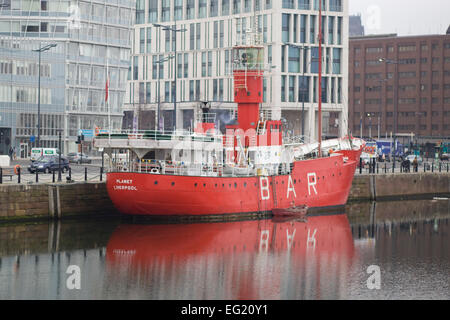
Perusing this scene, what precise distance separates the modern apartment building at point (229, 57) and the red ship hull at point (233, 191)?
56082mm

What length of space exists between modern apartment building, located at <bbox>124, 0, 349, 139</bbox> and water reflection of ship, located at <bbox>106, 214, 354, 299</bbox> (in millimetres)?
65520

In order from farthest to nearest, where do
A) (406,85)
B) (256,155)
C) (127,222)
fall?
(406,85) < (256,155) < (127,222)

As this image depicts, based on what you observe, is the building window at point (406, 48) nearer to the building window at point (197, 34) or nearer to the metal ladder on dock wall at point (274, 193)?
the building window at point (197, 34)

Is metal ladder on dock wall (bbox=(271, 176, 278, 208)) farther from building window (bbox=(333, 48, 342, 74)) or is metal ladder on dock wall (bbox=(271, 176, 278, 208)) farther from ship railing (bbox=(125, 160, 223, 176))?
building window (bbox=(333, 48, 342, 74))

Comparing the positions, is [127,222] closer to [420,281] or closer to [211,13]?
[420,281]

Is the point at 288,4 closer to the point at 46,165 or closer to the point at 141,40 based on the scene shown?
the point at 141,40

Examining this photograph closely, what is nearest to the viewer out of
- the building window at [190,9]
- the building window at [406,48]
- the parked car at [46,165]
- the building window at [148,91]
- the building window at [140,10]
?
the parked car at [46,165]

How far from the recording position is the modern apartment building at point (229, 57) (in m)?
120

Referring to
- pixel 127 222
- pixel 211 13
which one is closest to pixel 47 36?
pixel 211 13

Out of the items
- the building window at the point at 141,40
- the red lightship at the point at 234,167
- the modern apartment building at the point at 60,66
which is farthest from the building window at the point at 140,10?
the red lightship at the point at 234,167

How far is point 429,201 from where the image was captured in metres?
75.1

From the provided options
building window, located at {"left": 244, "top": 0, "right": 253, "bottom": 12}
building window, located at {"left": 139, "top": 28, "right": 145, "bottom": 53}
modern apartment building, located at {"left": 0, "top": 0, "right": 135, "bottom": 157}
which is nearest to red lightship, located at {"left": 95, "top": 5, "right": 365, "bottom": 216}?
modern apartment building, located at {"left": 0, "top": 0, "right": 135, "bottom": 157}

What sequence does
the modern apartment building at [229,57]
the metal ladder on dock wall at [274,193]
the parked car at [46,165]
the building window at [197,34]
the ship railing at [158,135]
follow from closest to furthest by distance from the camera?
the ship railing at [158,135] < the metal ladder on dock wall at [274,193] < the parked car at [46,165] < the modern apartment building at [229,57] < the building window at [197,34]

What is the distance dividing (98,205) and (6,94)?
60008 mm
